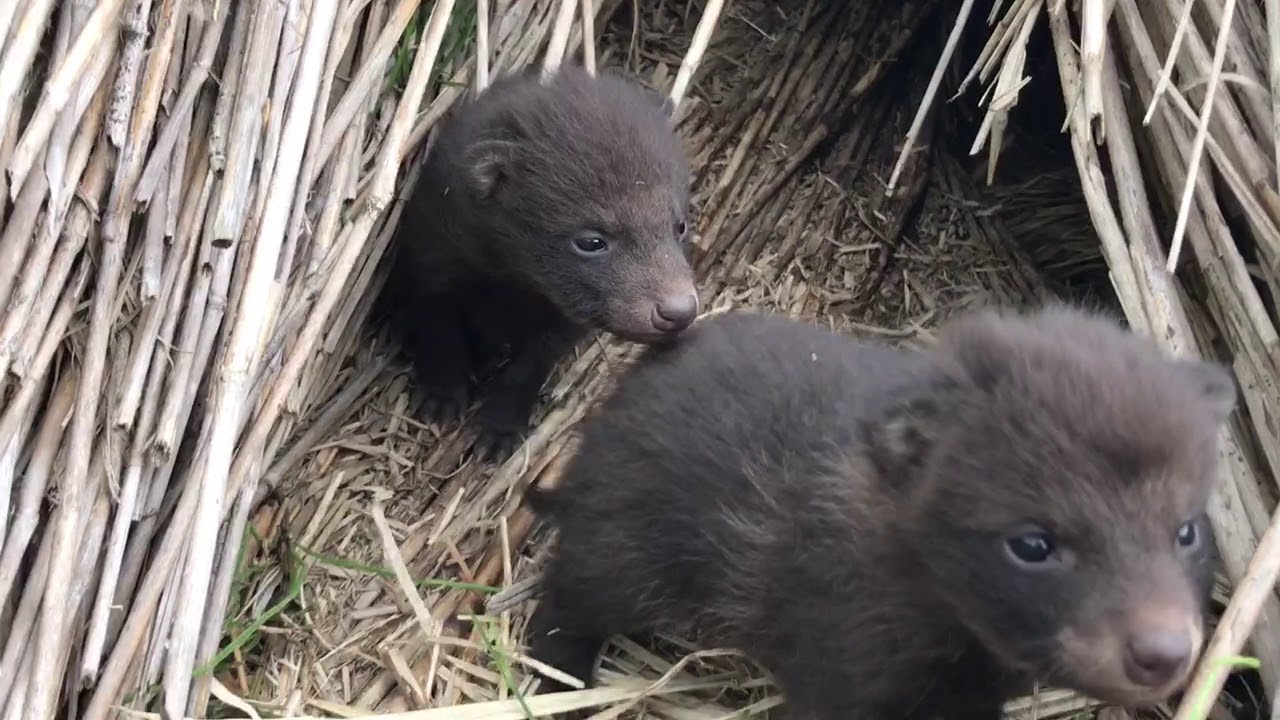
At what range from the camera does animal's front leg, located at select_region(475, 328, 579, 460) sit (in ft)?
16.6

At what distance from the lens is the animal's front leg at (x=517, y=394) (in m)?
5.07

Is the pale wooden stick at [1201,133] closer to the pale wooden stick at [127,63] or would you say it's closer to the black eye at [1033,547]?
the black eye at [1033,547]

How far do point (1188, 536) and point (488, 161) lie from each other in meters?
2.76

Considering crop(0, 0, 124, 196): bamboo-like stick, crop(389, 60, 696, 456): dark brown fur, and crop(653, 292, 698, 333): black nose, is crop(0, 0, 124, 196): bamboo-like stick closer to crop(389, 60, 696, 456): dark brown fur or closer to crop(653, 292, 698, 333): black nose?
crop(389, 60, 696, 456): dark brown fur

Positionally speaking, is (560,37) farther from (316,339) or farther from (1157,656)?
(1157,656)

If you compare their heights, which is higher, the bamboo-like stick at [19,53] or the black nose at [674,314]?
the bamboo-like stick at [19,53]

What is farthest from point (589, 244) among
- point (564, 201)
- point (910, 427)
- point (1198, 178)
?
point (1198, 178)

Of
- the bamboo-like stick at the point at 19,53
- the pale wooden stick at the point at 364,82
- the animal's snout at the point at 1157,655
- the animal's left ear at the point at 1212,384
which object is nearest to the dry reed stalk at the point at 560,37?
the pale wooden stick at the point at 364,82

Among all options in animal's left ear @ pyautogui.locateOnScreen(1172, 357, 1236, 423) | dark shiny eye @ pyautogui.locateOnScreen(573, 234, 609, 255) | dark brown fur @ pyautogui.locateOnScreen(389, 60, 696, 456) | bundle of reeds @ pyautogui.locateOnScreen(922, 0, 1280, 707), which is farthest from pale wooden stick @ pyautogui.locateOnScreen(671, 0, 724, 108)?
animal's left ear @ pyautogui.locateOnScreen(1172, 357, 1236, 423)

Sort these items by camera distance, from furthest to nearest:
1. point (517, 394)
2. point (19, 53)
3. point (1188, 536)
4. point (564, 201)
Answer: point (517, 394) → point (564, 201) → point (19, 53) → point (1188, 536)

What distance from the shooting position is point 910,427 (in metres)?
2.83

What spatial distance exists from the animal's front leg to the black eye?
283cm

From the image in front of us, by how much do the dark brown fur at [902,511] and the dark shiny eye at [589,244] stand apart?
2.01 ft

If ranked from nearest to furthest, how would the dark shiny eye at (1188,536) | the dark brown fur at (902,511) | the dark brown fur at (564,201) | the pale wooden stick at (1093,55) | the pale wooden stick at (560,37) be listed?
the dark brown fur at (902,511), the dark shiny eye at (1188,536), the pale wooden stick at (1093,55), the dark brown fur at (564,201), the pale wooden stick at (560,37)
